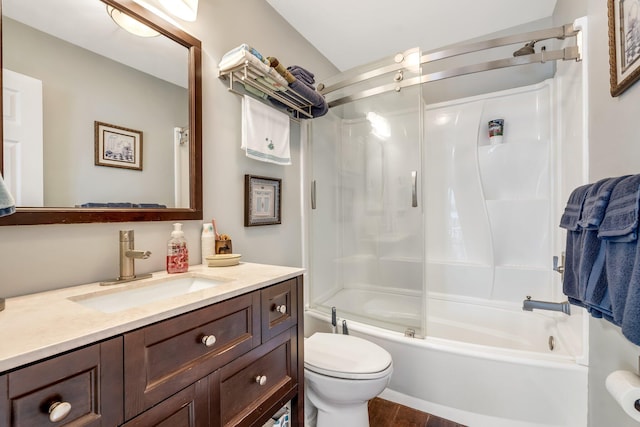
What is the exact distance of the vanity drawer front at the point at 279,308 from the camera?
35.7 inches

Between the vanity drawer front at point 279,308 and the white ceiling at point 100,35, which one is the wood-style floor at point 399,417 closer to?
the vanity drawer front at point 279,308

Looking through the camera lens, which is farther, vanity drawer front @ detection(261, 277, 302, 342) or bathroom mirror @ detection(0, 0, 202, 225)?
vanity drawer front @ detection(261, 277, 302, 342)

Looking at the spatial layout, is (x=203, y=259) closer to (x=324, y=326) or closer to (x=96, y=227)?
(x=96, y=227)

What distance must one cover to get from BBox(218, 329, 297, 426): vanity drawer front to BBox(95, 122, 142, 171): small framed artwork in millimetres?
814

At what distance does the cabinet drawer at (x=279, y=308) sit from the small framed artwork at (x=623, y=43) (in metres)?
1.26

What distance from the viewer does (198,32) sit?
1269mm

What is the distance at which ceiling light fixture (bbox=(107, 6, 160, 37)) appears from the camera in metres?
0.99

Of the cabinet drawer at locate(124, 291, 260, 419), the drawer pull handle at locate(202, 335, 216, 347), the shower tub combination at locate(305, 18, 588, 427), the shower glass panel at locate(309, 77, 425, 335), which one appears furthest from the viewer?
the shower glass panel at locate(309, 77, 425, 335)

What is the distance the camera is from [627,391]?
759 millimetres

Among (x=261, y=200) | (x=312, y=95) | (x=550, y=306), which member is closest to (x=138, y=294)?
(x=261, y=200)

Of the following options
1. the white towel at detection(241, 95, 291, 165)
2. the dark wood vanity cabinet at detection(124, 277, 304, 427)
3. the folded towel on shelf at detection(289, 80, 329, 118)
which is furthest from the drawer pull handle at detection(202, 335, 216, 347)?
the folded towel on shelf at detection(289, 80, 329, 118)

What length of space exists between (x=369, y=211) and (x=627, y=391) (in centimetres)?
168

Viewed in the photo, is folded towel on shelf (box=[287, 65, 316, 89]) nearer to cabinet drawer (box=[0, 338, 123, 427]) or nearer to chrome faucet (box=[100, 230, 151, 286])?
chrome faucet (box=[100, 230, 151, 286])

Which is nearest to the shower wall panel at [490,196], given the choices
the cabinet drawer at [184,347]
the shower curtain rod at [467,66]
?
the shower curtain rod at [467,66]
